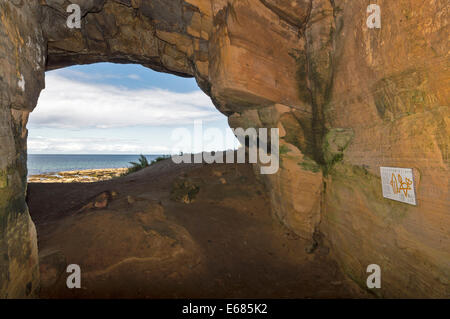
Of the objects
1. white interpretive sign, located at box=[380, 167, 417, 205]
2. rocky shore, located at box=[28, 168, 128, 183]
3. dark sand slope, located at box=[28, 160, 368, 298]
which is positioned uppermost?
white interpretive sign, located at box=[380, 167, 417, 205]

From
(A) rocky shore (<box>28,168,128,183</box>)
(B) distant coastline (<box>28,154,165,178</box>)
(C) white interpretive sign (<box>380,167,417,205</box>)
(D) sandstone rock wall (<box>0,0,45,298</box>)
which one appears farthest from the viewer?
(B) distant coastline (<box>28,154,165,178</box>)

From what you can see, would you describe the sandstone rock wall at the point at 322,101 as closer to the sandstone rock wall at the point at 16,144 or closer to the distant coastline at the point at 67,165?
the sandstone rock wall at the point at 16,144

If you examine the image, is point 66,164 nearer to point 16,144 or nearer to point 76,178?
point 76,178

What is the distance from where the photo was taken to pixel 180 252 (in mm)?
4871

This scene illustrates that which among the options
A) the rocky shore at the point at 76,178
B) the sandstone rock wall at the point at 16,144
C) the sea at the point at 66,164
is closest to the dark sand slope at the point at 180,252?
the sandstone rock wall at the point at 16,144

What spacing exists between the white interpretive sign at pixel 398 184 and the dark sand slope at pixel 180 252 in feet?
6.51

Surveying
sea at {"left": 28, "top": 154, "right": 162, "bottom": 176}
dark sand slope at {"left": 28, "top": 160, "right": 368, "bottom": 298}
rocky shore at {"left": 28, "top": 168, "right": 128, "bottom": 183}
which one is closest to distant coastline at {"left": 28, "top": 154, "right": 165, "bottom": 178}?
sea at {"left": 28, "top": 154, "right": 162, "bottom": 176}

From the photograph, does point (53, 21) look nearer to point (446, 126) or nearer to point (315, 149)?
point (315, 149)

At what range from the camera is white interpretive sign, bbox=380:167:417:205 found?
316 cm

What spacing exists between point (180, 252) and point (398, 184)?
4.14 m

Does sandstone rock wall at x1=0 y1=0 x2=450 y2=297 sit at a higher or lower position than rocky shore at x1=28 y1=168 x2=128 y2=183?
higher

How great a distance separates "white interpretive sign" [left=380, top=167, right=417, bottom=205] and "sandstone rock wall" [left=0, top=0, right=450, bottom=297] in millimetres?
118

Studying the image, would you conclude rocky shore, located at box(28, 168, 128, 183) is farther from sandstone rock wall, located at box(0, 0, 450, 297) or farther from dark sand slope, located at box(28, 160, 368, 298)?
sandstone rock wall, located at box(0, 0, 450, 297)

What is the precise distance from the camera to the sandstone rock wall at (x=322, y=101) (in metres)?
2.92
